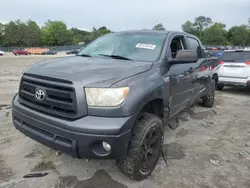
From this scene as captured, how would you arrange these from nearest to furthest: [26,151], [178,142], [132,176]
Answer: [132,176] → [26,151] → [178,142]

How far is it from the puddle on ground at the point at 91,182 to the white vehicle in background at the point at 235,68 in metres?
6.20

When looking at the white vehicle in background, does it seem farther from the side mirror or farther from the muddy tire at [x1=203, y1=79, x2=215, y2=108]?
the side mirror

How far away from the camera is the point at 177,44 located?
3725mm

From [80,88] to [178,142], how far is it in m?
2.22

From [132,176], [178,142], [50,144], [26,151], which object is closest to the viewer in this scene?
[50,144]

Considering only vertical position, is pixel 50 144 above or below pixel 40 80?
below

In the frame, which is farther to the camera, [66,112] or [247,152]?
[247,152]

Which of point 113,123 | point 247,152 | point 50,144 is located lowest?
point 247,152

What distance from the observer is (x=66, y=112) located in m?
2.24

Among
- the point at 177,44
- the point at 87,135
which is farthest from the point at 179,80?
the point at 87,135

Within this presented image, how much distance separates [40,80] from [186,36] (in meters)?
2.88

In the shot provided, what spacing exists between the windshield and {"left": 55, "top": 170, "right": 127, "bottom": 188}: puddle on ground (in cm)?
157

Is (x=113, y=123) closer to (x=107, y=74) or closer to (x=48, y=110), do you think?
(x=107, y=74)

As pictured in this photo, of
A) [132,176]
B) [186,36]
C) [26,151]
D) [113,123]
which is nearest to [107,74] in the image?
[113,123]
